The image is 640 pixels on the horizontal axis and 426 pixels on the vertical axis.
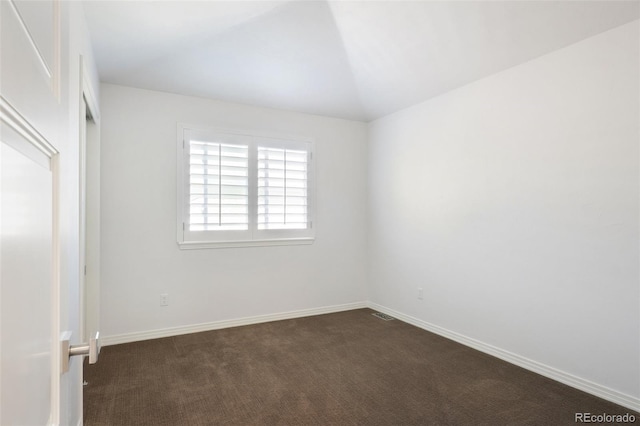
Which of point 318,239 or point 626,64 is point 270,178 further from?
point 626,64

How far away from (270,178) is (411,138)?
1.69m

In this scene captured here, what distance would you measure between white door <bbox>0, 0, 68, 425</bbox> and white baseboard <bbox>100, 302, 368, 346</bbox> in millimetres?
→ 3102

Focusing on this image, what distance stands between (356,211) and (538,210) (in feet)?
7.67

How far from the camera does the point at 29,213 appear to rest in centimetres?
50

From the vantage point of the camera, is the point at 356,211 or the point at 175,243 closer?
the point at 175,243

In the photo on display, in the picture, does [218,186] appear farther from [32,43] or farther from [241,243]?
[32,43]

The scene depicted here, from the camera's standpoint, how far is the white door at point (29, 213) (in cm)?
40

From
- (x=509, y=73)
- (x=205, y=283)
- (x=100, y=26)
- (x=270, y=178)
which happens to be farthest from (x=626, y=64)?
(x=205, y=283)

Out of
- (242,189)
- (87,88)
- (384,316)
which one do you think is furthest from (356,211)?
(87,88)

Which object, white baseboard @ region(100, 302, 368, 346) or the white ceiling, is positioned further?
white baseboard @ region(100, 302, 368, 346)

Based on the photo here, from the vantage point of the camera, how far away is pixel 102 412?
2377 millimetres

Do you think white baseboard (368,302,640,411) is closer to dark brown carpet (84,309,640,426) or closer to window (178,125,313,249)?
dark brown carpet (84,309,640,426)

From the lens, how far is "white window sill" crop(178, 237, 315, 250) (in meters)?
3.93

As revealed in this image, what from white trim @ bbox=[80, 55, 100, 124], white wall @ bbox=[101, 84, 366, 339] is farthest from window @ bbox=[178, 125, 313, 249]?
white trim @ bbox=[80, 55, 100, 124]
